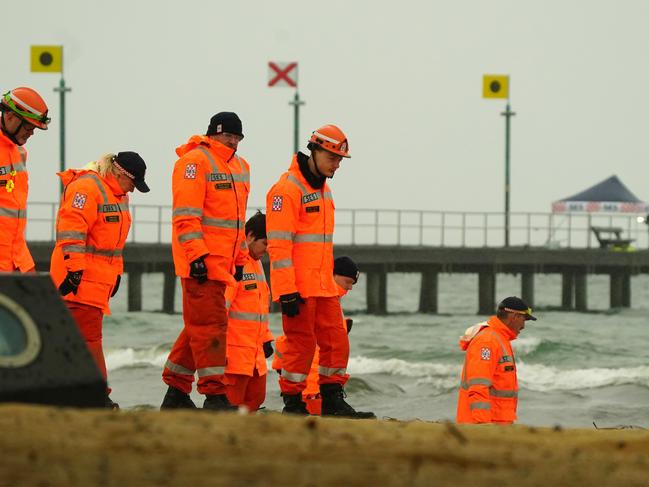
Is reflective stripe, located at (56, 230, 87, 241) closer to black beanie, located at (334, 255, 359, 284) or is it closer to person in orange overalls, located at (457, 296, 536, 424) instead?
black beanie, located at (334, 255, 359, 284)

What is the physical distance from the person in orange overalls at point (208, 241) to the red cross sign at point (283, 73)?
3112 cm

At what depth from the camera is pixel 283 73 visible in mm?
39594

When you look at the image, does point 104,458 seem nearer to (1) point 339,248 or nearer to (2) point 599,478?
(2) point 599,478

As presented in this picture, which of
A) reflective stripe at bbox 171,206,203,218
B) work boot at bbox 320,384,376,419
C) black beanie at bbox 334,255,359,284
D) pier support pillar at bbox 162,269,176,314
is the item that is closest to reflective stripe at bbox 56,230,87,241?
reflective stripe at bbox 171,206,203,218

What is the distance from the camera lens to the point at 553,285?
10694 cm

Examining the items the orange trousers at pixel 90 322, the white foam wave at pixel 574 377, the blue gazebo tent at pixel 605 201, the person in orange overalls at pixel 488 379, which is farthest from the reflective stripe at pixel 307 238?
the blue gazebo tent at pixel 605 201

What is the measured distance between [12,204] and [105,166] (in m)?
0.61

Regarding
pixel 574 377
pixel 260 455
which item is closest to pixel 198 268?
pixel 260 455

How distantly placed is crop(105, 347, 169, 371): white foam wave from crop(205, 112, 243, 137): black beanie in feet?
56.4

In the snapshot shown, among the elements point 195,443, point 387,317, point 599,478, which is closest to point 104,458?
point 195,443

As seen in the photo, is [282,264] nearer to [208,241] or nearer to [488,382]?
[208,241]

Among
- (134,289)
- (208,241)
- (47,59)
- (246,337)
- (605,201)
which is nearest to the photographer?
(208,241)

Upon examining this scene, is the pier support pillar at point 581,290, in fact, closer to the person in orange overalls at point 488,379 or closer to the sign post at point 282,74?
the sign post at point 282,74

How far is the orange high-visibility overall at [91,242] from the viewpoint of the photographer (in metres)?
8.60
